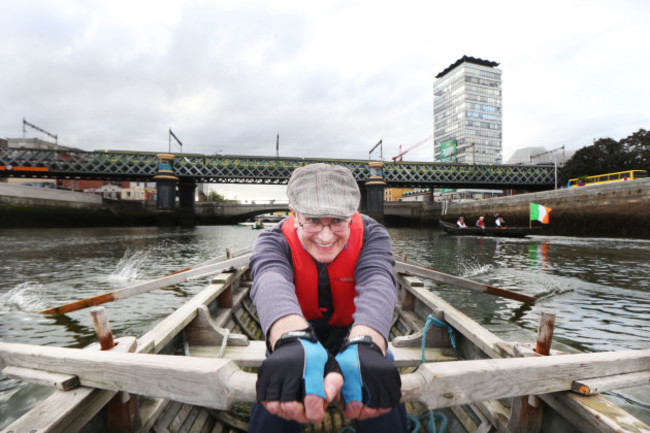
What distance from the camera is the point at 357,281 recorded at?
2.04 m

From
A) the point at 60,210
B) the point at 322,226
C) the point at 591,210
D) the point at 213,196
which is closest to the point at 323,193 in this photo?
the point at 322,226

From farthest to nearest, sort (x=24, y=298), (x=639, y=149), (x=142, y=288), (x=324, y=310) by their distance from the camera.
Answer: (x=639, y=149)
(x=24, y=298)
(x=142, y=288)
(x=324, y=310)

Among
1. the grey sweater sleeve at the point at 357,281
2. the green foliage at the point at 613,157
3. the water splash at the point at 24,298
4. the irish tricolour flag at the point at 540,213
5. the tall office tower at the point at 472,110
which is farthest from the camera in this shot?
the tall office tower at the point at 472,110

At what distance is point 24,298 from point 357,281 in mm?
10220

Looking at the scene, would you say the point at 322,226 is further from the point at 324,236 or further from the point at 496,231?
the point at 496,231

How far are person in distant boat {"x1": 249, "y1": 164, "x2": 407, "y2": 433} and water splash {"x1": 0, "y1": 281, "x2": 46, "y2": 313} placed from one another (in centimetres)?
811

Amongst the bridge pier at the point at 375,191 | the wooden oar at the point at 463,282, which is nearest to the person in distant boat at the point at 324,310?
the wooden oar at the point at 463,282

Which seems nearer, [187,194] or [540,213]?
[540,213]

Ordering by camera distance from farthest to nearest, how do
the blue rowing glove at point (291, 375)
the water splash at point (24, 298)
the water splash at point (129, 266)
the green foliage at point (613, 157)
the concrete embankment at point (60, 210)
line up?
the green foliage at point (613, 157)
the concrete embankment at point (60, 210)
the water splash at point (129, 266)
the water splash at point (24, 298)
the blue rowing glove at point (291, 375)

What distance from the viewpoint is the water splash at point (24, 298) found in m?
7.35

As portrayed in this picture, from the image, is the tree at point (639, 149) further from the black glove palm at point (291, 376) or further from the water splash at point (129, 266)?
the black glove palm at point (291, 376)

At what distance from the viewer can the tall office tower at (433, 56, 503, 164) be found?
11750 centimetres

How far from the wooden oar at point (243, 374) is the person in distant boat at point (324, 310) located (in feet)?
0.75

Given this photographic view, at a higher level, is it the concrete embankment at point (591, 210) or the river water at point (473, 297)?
the concrete embankment at point (591, 210)
